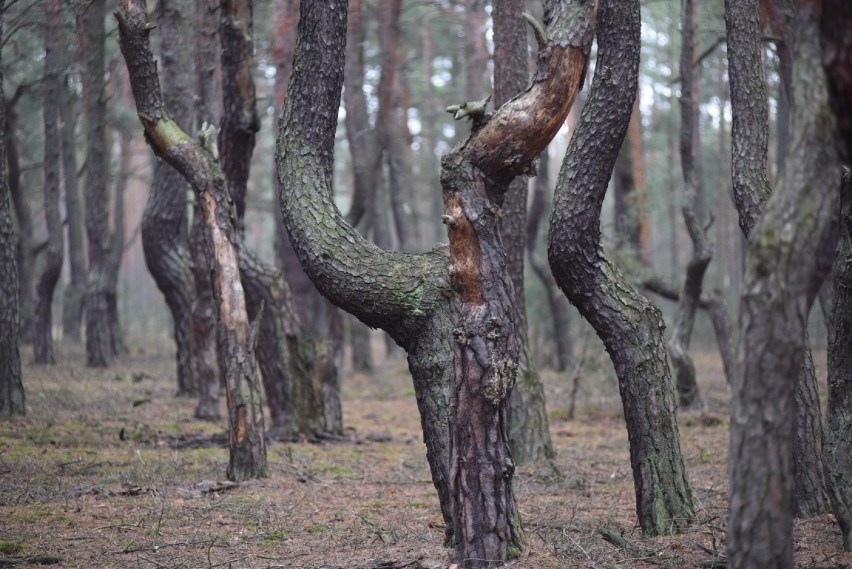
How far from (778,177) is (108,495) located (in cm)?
534

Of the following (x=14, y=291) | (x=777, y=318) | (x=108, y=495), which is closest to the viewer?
(x=777, y=318)

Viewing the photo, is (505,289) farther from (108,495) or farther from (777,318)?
(108,495)

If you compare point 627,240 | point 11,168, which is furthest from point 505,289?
point 11,168

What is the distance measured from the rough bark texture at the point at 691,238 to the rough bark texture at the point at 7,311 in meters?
7.83

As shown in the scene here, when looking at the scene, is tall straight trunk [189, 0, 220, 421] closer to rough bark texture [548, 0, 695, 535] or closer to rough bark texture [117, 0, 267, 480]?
rough bark texture [117, 0, 267, 480]

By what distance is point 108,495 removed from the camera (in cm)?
669

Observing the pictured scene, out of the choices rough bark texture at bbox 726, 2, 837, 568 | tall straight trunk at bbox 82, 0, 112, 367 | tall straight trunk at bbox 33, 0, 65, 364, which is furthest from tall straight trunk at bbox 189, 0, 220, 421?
rough bark texture at bbox 726, 2, 837, 568

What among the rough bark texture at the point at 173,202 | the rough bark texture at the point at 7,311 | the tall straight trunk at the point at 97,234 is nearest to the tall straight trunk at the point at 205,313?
the rough bark texture at the point at 173,202

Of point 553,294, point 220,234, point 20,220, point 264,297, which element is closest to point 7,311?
point 264,297

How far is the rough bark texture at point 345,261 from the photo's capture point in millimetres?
4945

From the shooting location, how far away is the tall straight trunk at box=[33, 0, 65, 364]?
1612 cm

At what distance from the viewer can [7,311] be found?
942 centimetres

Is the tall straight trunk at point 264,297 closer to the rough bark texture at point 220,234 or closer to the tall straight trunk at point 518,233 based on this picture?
the rough bark texture at point 220,234

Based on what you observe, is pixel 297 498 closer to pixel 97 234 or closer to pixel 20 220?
pixel 97 234
